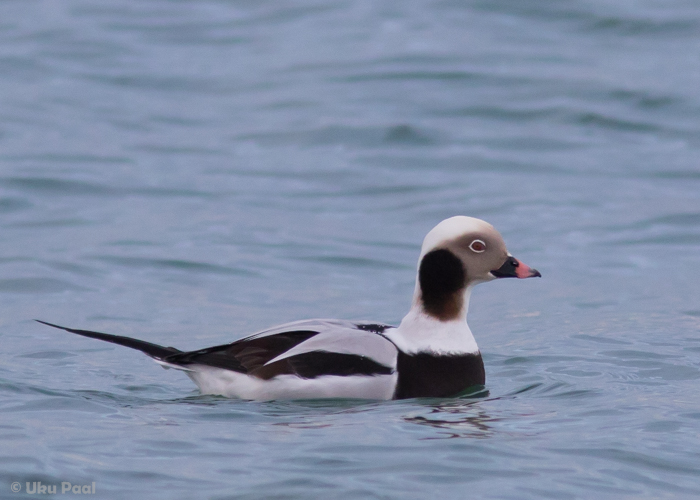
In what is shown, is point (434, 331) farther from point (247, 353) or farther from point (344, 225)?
point (344, 225)

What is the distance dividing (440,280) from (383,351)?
54 cm

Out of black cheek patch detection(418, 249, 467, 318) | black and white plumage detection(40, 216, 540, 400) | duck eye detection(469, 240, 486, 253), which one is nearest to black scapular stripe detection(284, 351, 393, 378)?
black and white plumage detection(40, 216, 540, 400)

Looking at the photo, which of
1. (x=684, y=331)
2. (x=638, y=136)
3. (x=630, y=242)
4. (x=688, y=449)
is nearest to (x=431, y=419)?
(x=688, y=449)

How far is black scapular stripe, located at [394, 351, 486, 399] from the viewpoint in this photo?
20.5ft

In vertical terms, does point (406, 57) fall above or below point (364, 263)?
above

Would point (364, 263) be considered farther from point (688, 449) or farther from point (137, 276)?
point (688, 449)

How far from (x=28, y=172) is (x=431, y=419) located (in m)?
9.01

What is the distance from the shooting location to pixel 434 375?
Answer: 6.32m

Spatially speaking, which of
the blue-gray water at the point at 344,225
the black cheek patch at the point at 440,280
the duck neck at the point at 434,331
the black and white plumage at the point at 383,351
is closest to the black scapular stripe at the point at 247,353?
the black and white plumage at the point at 383,351

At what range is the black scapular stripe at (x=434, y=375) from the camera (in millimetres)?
6246

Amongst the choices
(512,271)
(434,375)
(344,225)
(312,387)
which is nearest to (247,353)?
(312,387)

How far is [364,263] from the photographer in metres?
11.0

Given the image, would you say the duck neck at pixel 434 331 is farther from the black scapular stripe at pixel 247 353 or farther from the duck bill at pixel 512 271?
the black scapular stripe at pixel 247 353

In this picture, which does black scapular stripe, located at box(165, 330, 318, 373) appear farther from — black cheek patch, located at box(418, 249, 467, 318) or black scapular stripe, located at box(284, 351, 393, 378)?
black cheek patch, located at box(418, 249, 467, 318)
